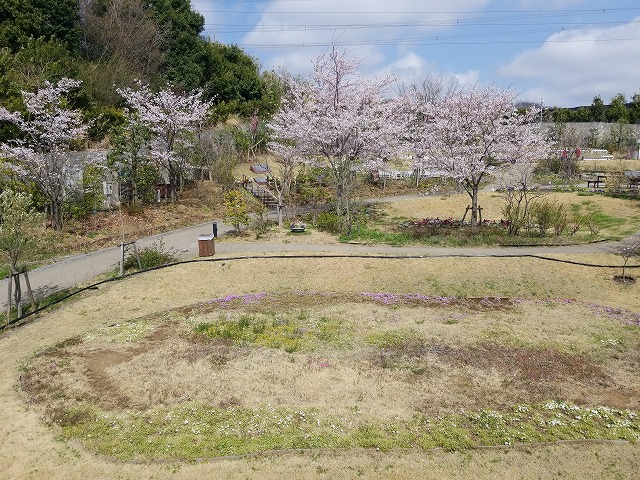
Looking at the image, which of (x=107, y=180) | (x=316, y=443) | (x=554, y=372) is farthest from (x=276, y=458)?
(x=107, y=180)

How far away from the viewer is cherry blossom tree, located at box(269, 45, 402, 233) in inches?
877

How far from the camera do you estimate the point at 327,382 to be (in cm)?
933

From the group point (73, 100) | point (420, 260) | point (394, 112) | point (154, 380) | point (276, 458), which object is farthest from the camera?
point (394, 112)

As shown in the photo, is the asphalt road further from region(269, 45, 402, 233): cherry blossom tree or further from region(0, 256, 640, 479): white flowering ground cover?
region(269, 45, 402, 233): cherry blossom tree

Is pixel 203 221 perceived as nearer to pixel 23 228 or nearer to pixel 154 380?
pixel 23 228

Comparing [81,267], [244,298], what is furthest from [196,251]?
[244,298]

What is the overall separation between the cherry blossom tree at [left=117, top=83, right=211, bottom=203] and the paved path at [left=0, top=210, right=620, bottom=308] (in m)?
6.24

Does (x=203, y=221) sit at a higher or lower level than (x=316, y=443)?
higher

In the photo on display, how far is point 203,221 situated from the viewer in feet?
76.6

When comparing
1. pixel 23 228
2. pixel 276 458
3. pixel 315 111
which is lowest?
pixel 276 458

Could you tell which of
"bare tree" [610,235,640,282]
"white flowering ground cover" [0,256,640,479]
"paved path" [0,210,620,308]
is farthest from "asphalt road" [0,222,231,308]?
"bare tree" [610,235,640,282]

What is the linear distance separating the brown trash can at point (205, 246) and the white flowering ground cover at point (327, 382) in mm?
2250

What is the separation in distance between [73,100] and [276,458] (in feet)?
78.6

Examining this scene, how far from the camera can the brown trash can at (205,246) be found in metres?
17.3
